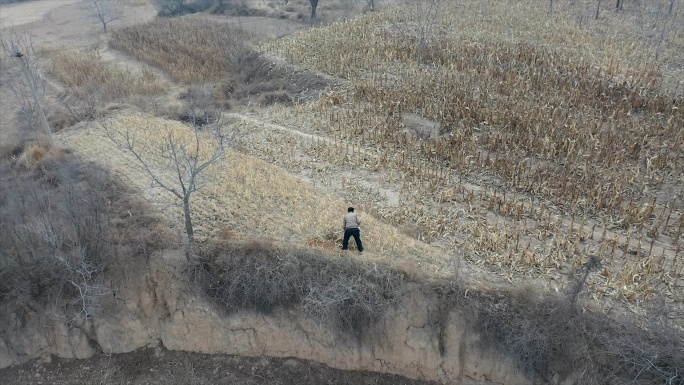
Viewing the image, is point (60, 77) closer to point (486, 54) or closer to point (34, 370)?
point (34, 370)

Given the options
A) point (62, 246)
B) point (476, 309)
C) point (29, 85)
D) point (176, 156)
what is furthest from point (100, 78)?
point (476, 309)

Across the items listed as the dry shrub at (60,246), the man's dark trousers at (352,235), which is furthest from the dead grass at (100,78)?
the man's dark trousers at (352,235)

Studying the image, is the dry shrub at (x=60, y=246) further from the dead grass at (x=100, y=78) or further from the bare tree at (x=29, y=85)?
the dead grass at (x=100, y=78)

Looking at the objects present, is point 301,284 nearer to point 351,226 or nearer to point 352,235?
point 352,235

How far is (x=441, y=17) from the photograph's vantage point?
1132 inches

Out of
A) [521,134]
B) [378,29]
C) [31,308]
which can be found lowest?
[31,308]

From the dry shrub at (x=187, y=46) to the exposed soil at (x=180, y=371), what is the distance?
585 inches

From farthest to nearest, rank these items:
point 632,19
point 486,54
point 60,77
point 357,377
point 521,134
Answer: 1. point 632,19
2. point 60,77
3. point 486,54
4. point 521,134
5. point 357,377

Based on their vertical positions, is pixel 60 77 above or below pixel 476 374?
above

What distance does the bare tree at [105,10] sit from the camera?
3378 cm

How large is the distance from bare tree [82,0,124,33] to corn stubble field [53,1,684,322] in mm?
12128

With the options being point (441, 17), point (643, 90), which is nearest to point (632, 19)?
point (441, 17)

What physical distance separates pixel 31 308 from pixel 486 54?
63.7 feet

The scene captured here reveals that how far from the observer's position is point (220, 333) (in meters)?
11.1
